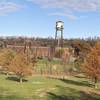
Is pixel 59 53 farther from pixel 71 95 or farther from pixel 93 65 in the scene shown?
pixel 71 95

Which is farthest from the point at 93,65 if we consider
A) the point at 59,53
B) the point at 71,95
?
the point at 59,53

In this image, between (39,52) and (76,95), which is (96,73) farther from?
(39,52)

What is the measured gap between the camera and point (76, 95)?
46.2 meters

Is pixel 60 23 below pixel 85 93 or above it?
above

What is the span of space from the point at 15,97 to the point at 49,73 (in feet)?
133

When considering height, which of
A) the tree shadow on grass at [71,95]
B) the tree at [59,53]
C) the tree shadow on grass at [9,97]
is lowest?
the tree shadow on grass at [71,95]

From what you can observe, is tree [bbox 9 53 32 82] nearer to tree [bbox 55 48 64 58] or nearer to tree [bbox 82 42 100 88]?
tree [bbox 82 42 100 88]

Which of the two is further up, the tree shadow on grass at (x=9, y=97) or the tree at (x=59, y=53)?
the tree at (x=59, y=53)

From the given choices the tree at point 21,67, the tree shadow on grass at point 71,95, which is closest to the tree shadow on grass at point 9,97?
the tree shadow on grass at point 71,95

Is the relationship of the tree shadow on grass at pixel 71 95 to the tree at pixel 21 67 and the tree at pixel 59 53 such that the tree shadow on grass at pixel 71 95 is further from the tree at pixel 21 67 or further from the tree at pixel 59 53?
the tree at pixel 59 53

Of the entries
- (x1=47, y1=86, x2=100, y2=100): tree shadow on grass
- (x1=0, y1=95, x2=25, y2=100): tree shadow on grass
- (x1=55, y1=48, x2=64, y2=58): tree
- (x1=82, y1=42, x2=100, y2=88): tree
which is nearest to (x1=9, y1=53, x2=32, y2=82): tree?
(x1=82, y1=42, x2=100, y2=88): tree

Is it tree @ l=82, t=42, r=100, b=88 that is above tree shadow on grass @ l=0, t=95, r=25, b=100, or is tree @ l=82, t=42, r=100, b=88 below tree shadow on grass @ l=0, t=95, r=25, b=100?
above

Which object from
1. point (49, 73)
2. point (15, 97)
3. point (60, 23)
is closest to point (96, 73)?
point (15, 97)

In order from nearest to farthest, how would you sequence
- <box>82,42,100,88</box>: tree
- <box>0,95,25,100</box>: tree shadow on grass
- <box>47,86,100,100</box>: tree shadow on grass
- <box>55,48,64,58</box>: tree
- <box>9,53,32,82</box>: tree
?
<box>0,95,25,100</box>: tree shadow on grass
<box>47,86,100,100</box>: tree shadow on grass
<box>82,42,100,88</box>: tree
<box>9,53,32,82</box>: tree
<box>55,48,64,58</box>: tree
